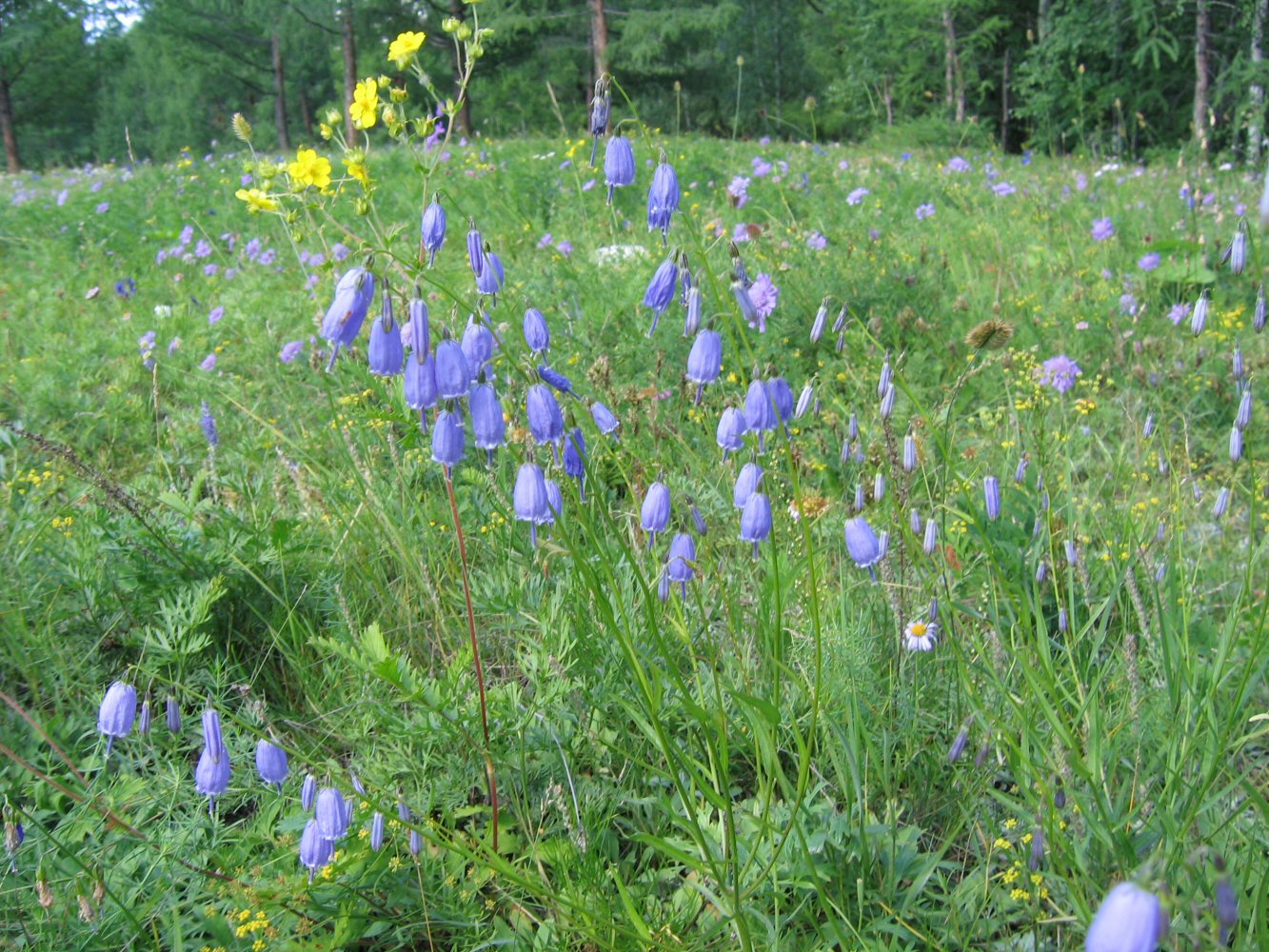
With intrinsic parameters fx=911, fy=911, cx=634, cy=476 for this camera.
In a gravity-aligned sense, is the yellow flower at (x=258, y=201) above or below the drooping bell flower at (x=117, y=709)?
above

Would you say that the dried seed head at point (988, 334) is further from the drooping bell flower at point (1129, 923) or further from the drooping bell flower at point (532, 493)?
the drooping bell flower at point (1129, 923)

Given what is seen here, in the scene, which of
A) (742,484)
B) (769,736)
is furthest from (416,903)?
(742,484)

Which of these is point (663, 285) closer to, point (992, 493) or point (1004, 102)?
point (992, 493)

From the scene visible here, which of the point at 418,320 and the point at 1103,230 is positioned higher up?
the point at 1103,230

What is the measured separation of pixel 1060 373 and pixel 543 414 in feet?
8.56

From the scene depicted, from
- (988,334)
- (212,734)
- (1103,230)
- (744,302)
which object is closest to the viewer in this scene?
(744,302)

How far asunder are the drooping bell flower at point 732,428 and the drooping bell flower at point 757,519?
103 mm

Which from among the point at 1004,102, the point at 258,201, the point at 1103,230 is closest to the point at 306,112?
the point at 1004,102

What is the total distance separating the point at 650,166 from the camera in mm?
6562

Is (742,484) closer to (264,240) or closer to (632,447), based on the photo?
(632,447)

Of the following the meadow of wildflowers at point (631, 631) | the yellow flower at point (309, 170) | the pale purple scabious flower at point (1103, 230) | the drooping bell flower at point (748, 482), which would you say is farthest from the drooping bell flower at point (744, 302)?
the pale purple scabious flower at point (1103, 230)

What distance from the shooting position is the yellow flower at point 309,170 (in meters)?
1.88

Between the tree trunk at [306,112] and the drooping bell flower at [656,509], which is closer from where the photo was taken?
the drooping bell flower at [656,509]

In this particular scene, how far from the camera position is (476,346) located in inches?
53.5
